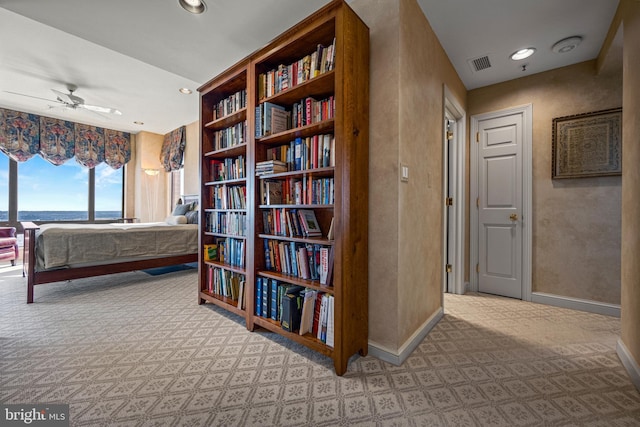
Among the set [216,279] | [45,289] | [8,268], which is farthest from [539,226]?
[8,268]

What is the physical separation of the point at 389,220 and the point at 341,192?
0.37 meters

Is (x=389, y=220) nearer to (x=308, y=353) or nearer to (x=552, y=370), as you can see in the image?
(x=308, y=353)

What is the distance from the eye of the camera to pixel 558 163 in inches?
105

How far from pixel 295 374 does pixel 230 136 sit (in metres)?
2.08

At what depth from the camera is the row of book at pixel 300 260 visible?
1.72 meters

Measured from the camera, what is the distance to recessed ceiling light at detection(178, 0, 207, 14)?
6.31 feet

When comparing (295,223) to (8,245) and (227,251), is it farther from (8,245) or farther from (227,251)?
(8,245)

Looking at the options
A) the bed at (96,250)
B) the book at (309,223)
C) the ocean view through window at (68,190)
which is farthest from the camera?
the ocean view through window at (68,190)

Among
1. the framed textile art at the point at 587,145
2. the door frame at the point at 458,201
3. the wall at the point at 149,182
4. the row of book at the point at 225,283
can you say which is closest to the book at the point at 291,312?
the row of book at the point at 225,283

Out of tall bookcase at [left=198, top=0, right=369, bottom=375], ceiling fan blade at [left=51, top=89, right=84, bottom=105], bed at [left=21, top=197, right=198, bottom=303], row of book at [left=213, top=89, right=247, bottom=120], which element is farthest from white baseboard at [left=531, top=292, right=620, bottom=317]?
ceiling fan blade at [left=51, top=89, right=84, bottom=105]

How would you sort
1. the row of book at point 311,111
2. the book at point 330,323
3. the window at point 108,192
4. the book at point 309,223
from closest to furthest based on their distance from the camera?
the book at point 330,323, the row of book at point 311,111, the book at point 309,223, the window at point 108,192

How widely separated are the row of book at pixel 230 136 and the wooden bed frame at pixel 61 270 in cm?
199

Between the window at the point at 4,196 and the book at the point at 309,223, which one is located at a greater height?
the window at the point at 4,196

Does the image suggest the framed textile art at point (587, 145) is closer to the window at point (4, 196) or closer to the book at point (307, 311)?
the book at point (307, 311)
